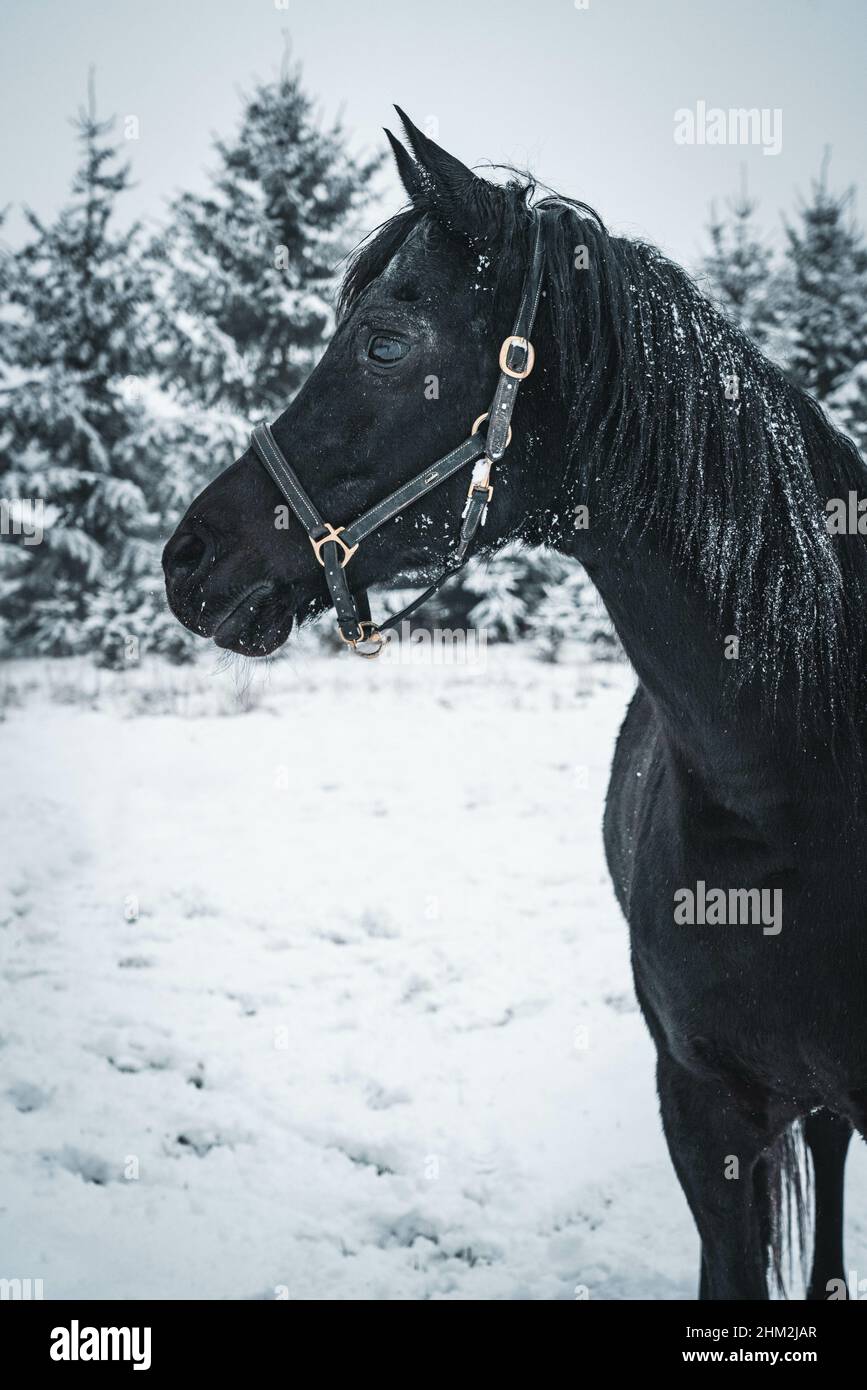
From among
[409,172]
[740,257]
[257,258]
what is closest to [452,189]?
[409,172]

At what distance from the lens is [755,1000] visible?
6.44 feet

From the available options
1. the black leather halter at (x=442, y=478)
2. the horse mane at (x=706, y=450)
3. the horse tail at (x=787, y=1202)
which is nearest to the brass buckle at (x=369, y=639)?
the black leather halter at (x=442, y=478)

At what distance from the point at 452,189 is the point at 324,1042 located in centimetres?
392

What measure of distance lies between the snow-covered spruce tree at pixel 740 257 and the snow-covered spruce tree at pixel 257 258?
28.1 feet

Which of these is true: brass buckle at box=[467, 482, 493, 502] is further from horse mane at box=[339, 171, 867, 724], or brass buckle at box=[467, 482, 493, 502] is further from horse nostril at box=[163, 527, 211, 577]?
horse nostril at box=[163, 527, 211, 577]

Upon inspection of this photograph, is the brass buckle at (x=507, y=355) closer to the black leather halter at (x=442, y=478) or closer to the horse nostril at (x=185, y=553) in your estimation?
the black leather halter at (x=442, y=478)

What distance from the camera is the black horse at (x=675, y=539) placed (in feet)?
6.15

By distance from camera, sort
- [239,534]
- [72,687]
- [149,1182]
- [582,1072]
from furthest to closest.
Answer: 1. [72,687]
2. [582,1072]
3. [149,1182]
4. [239,534]

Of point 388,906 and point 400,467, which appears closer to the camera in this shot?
point 400,467

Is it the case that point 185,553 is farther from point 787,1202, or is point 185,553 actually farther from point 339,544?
point 787,1202
